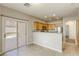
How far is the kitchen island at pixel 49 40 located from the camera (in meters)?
3.61

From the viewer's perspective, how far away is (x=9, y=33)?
3.59m

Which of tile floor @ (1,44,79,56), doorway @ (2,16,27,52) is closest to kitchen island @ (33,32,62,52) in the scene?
tile floor @ (1,44,79,56)

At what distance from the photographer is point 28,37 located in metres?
4.89

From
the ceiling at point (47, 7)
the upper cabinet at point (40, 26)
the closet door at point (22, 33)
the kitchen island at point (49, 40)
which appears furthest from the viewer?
the upper cabinet at point (40, 26)

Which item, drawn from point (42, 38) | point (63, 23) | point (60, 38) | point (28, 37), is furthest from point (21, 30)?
point (63, 23)

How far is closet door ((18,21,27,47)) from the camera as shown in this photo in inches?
167

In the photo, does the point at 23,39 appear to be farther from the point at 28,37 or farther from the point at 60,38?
the point at 60,38

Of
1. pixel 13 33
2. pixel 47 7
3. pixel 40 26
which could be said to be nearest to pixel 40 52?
pixel 13 33

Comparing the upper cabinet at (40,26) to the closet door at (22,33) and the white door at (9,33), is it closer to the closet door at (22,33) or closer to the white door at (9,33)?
the closet door at (22,33)

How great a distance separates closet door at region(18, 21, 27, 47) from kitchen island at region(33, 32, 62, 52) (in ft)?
2.57

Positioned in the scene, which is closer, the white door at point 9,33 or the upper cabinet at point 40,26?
the white door at point 9,33

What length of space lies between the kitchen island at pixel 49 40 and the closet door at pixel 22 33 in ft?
2.57

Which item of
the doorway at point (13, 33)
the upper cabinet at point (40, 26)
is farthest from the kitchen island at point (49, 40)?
the doorway at point (13, 33)

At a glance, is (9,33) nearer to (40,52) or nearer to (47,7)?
(40,52)
